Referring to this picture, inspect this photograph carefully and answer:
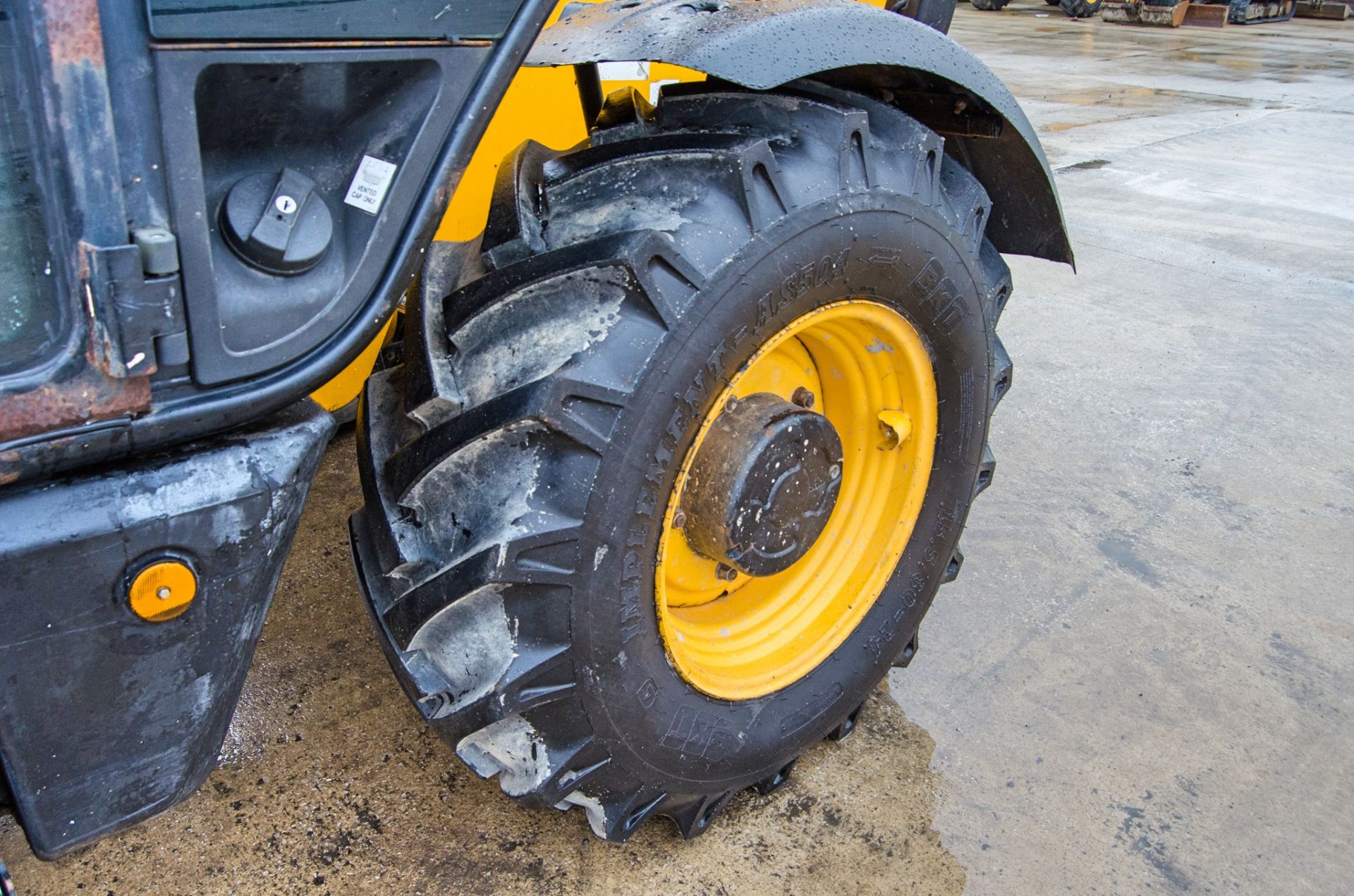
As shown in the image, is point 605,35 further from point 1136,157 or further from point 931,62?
point 1136,157

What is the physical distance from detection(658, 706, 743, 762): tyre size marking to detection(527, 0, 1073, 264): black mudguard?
915 mm

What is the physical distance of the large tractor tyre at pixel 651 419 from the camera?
1.33 meters

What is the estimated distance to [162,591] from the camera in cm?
111

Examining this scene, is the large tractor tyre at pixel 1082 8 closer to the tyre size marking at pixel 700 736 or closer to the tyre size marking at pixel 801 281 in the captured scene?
the tyre size marking at pixel 801 281

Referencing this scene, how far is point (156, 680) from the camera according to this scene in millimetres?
1173

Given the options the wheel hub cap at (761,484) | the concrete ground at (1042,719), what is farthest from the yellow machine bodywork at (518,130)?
the wheel hub cap at (761,484)

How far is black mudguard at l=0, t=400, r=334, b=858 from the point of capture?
1.04 metres

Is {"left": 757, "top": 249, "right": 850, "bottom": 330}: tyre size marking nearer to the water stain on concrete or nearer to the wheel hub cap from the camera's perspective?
the wheel hub cap

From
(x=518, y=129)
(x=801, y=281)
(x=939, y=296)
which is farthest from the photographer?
(x=518, y=129)

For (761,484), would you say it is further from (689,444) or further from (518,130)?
(518,130)

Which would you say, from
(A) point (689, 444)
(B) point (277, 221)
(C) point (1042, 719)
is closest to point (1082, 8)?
(C) point (1042, 719)

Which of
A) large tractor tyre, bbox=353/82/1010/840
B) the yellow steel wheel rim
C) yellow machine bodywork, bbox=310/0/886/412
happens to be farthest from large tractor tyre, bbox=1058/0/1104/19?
the yellow steel wheel rim

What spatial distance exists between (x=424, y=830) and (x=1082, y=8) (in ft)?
55.5

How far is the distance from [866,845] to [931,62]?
1.31 metres
